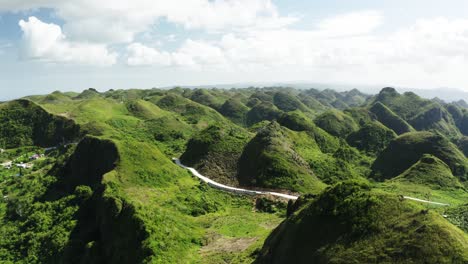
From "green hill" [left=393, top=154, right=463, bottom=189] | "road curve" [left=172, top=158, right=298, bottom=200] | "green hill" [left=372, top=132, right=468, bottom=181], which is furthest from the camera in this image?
"green hill" [left=372, top=132, right=468, bottom=181]

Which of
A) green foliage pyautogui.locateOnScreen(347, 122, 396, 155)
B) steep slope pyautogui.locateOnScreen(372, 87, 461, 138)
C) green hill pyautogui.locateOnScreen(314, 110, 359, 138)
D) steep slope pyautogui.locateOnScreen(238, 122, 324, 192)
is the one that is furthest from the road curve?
steep slope pyautogui.locateOnScreen(372, 87, 461, 138)

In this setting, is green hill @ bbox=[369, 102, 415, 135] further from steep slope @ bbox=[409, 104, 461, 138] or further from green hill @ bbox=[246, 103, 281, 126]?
green hill @ bbox=[246, 103, 281, 126]

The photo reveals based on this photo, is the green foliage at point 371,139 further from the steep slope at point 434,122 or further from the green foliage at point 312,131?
the steep slope at point 434,122

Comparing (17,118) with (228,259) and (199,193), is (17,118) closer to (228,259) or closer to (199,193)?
(199,193)

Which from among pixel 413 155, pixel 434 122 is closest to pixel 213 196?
pixel 413 155

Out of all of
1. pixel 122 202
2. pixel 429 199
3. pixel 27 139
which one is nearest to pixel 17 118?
pixel 27 139

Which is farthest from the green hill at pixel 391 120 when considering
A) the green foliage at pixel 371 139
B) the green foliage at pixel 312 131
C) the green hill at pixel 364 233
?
the green hill at pixel 364 233
